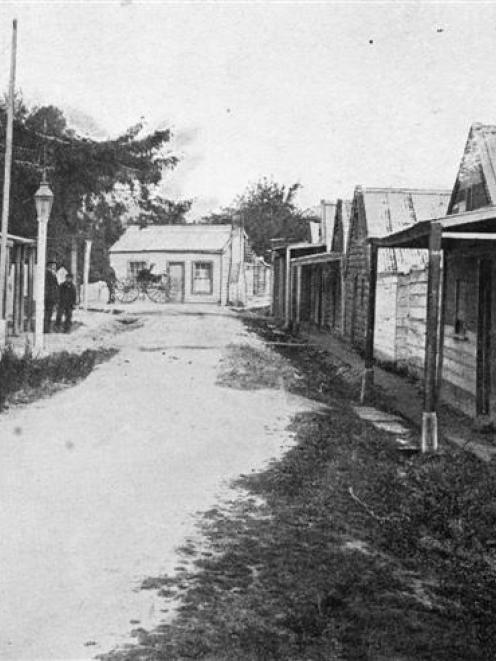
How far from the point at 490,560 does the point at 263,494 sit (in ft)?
6.10

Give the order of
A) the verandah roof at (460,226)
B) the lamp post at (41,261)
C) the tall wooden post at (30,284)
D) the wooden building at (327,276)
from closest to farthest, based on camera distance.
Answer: the verandah roof at (460,226) < the lamp post at (41,261) < the tall wooden post at (30,284) < the wooden building at (327,276)

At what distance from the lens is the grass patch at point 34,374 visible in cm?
1027

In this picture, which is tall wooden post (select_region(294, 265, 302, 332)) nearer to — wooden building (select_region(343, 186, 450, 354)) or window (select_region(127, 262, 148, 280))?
wooden building (select_region(343, 186, 450, 354))

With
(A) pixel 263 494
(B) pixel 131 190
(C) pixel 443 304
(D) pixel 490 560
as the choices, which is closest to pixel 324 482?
(A) pixel 263 494

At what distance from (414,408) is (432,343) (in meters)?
3.00

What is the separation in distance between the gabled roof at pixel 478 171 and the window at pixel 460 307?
1.32 m

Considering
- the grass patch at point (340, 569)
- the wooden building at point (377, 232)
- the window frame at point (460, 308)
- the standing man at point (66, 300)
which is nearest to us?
the grass patch at point (340, 569)

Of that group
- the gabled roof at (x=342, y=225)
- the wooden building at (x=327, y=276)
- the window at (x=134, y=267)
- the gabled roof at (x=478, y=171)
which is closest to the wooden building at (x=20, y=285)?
the wooden building at (x=327, y=276)

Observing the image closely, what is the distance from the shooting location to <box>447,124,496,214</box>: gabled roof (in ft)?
39.2

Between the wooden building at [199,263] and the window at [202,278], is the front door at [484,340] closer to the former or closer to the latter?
the wooden building at [199,263]

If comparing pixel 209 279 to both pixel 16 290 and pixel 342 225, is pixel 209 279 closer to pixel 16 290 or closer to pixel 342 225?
pixel 342 225

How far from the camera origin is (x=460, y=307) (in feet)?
38.6

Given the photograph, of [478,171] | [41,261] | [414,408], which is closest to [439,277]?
[414,408]

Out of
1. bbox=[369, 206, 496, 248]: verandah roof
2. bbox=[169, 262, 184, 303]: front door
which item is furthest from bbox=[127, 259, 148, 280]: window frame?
bbox=[369, 206, 496, 248]: verandah roof
